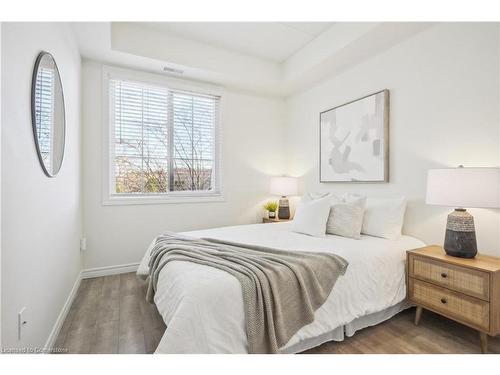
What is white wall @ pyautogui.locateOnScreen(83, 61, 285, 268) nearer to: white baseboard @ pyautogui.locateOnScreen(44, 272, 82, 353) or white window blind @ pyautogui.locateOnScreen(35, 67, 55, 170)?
white baseboard @ pyautogui.locateOnScreen(44, 272, 82, 353)

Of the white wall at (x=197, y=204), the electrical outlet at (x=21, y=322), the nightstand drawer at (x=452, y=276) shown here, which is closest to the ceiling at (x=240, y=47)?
the white wall at (x=197, y=204)

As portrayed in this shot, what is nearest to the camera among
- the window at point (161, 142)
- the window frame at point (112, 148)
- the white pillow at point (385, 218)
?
the white pillow at point (385, 218)

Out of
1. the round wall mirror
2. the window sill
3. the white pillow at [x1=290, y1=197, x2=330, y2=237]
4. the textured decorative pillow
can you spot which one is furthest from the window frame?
the textured decorative pillow

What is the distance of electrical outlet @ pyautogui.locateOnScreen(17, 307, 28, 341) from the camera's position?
1.23 m

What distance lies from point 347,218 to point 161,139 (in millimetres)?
2574

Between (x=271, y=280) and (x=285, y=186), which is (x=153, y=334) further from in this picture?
(x=285, y=186)

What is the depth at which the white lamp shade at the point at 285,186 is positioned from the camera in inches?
153

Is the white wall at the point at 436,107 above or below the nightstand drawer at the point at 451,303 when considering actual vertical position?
above

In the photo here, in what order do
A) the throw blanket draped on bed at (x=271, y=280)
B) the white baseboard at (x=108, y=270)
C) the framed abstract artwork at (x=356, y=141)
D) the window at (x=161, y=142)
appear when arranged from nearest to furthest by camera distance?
the throw blanket draped on bed at (x=271, y=280) < the framed abstract artwork at (x=356, y=141) < the white baseboard at (x=108, y=270) < the window at (x=161, y=142)

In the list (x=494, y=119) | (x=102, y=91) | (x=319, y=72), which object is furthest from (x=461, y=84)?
(x=102, y=91)

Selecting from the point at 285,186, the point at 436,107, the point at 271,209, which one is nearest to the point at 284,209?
the point at 271,209

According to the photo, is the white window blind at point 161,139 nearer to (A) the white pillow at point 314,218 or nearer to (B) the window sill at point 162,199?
(B) the window sill at point 162,199

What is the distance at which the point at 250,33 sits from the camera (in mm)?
3018

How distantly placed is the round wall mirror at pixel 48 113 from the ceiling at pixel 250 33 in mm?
1517
